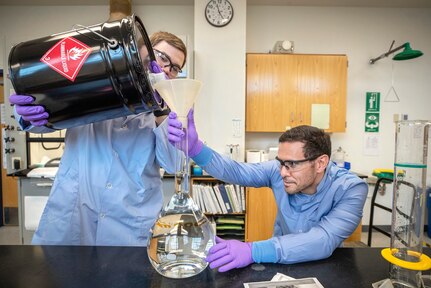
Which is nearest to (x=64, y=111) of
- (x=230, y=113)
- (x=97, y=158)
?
(x=97, y=158)

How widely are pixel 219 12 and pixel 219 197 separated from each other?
1.86m

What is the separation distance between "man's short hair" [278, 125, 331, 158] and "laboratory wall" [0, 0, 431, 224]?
197cm

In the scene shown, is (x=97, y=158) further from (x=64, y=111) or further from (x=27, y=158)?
(x=27, y=158)

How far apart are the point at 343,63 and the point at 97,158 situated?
Result: 277cm

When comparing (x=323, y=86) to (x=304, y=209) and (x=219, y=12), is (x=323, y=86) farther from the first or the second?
(x=304, y=209)

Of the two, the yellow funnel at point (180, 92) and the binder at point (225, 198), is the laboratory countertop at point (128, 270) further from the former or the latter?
the binder at point (225, 198)

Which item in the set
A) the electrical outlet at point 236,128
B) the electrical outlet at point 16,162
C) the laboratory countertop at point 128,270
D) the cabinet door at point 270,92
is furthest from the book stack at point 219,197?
the electrical outlet at point 16,162

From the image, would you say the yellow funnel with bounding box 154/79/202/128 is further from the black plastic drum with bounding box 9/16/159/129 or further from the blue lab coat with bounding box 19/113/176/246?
the blue lab coat with bounding box 19/113/176/246

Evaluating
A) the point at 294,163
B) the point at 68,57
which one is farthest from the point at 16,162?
the point at 294,163

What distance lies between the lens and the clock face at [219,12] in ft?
9.08

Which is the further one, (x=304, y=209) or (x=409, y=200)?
(x=304, y=209)

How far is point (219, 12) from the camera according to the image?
2777mm

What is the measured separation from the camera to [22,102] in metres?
0.72

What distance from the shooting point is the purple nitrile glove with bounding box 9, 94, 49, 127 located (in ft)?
2.35
